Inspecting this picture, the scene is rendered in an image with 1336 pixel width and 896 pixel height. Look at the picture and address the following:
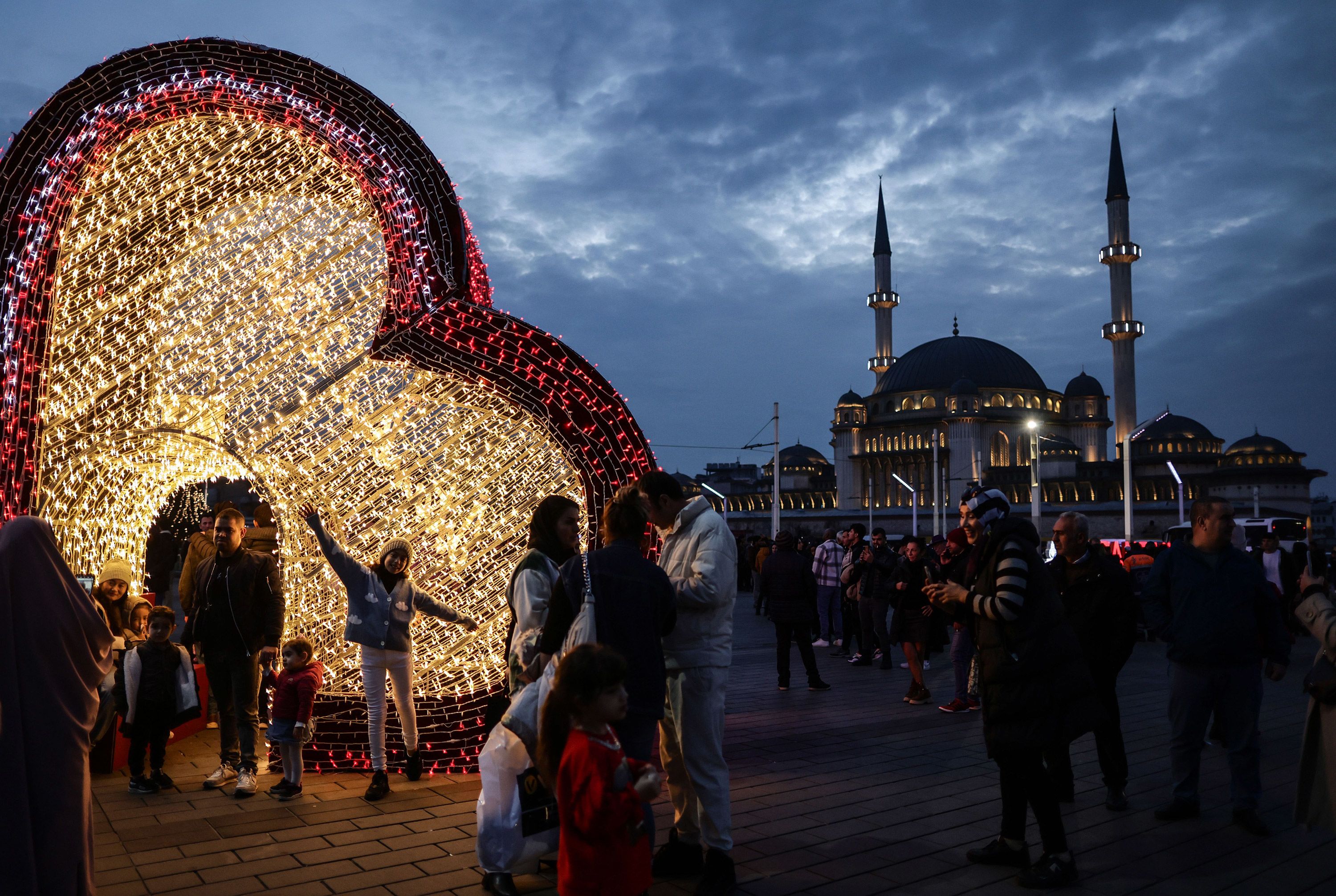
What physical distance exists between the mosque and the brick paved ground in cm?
4552

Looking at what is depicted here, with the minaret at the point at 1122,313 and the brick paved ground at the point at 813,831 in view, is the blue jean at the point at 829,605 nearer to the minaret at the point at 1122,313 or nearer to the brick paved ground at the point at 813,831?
the brick paved ground at the point at 813,831

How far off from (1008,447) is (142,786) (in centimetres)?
6918

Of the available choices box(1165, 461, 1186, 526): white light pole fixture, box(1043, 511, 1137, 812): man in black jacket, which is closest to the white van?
box(1165, 461, 1186, 526): white light pole fixture

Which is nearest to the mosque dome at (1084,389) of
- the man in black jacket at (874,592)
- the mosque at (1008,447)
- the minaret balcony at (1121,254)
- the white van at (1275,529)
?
the mosque at (1008,447)

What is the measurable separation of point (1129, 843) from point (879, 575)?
606cm

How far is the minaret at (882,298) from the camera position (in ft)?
242

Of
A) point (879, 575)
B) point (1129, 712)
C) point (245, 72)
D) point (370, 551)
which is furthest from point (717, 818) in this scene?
point (879, 575)

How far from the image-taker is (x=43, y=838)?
9.78ft

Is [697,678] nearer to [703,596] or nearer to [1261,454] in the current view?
[703,596]

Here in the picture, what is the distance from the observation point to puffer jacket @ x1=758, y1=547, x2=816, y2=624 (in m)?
9.41

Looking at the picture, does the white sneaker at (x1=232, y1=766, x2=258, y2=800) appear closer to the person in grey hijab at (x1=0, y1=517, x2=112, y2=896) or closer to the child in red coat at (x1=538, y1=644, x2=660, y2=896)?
the person in grey hijab at (x1=0, y1=517, x2=112, y2=896)

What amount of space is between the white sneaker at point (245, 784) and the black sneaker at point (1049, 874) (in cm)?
391

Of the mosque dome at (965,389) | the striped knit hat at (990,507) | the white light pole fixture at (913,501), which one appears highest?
the mosque dome at (965,389)

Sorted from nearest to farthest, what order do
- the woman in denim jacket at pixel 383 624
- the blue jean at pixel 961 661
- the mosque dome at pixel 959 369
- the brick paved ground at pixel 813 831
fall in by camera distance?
the brick paved ground at pixel 813 831 < the woman in denim jacket at pixel 383 624 < the blue jean at pixel 961 661 < the mosque dome at pixel 959 369
